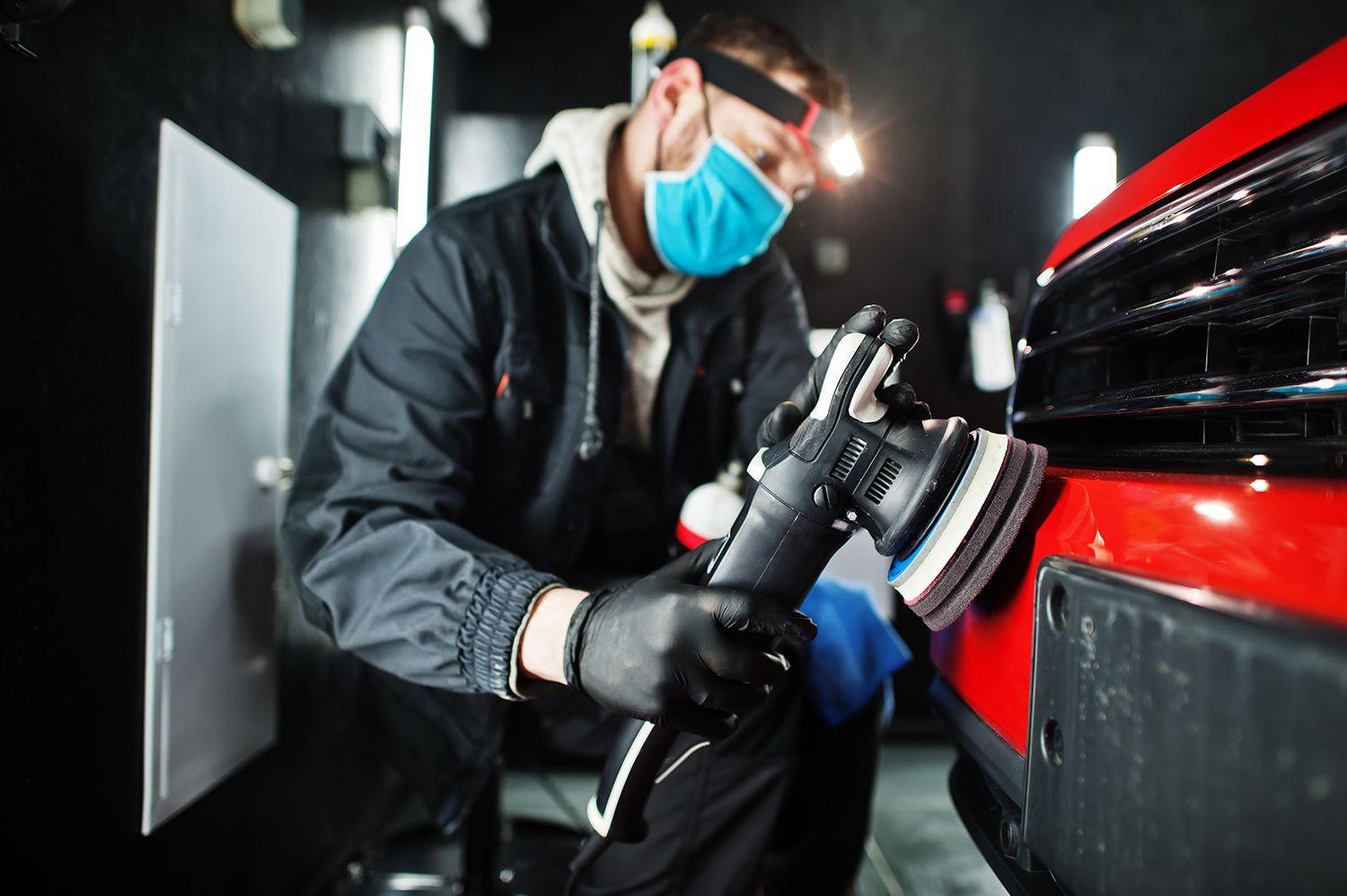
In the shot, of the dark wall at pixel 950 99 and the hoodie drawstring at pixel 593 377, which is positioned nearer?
the hoodie drawstring at pixel 593 377

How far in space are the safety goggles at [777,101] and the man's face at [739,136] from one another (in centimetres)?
1

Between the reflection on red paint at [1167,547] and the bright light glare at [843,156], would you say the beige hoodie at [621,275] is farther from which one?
the reflection on red paint at [1167,547]

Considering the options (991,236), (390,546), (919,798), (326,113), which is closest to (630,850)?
(390,546)

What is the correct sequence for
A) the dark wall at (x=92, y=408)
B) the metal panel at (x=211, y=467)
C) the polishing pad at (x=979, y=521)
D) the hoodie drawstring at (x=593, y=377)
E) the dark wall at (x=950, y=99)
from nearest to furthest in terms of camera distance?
the polishing pad at (x=979, y=521), the dark wall at (x=92, y=408), the metal panel at (x=211, y=467), the hoodie drawstring at (x=593, y=377), the dark wall at (x=950, y=99)

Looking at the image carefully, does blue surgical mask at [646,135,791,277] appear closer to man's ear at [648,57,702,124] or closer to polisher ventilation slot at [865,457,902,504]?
man's ear at [648,57,702,124]

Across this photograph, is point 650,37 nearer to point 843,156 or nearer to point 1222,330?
point 843,156

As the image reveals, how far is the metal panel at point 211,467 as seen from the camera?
2.94 feet

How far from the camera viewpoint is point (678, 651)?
62 centimetres

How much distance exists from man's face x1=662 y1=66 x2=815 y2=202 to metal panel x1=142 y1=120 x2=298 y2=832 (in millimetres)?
613

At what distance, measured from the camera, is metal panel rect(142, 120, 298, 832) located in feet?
2.94

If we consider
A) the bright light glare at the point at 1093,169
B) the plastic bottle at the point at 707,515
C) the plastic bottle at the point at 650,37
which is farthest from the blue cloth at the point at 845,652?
the bright light glare at the point at 1093,169

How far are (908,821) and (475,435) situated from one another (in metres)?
1.28

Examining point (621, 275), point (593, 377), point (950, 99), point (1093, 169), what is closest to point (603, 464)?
point (593, 377)

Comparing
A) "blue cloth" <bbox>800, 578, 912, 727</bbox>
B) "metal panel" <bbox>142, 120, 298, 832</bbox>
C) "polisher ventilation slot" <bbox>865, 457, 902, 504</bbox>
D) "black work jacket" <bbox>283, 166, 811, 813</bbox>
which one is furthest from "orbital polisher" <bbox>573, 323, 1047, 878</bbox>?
"metal panel" <bbox>142, 120, 298, 832</bbox>
